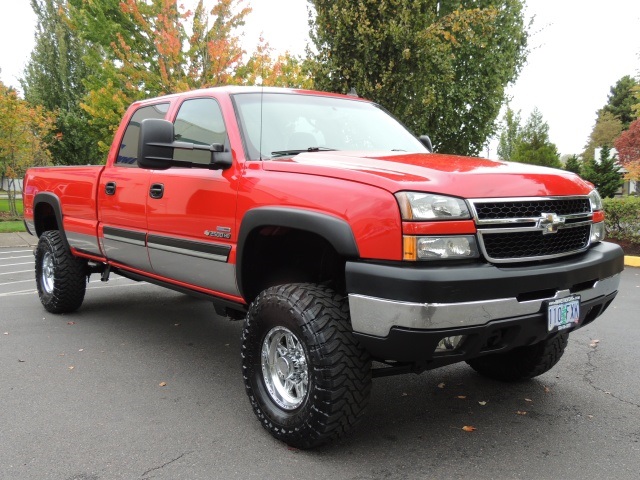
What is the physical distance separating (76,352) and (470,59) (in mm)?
16349

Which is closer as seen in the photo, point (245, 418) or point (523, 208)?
point (523, 208)

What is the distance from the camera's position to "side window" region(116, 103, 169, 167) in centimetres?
479

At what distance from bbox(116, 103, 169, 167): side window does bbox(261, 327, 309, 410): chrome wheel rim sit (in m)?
2.24

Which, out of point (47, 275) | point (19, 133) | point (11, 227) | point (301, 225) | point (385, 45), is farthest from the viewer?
point (19, 133)

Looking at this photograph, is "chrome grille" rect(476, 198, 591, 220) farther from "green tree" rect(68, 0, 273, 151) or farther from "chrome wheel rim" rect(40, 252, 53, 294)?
"green tree" rect(68, 0, 273, 151)

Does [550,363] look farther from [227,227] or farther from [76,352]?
[76,352]

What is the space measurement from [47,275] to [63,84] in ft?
70.1

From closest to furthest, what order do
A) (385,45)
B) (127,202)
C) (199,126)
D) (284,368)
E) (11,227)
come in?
(284,368)
(199,126)
(127,202)
(385,45)
(11,227)

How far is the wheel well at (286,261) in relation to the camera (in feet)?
11.1

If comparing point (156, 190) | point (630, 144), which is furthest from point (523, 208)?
point (630, 144)

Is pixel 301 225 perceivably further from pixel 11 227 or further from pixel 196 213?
pixel 11 227

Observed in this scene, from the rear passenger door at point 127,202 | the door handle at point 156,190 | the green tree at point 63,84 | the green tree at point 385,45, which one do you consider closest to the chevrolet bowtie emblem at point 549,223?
the door handle at point 156,190

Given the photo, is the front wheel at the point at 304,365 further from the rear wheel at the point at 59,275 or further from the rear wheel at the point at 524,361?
the rear wheel at the point at 59,275

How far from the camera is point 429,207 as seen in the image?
2.67 m
